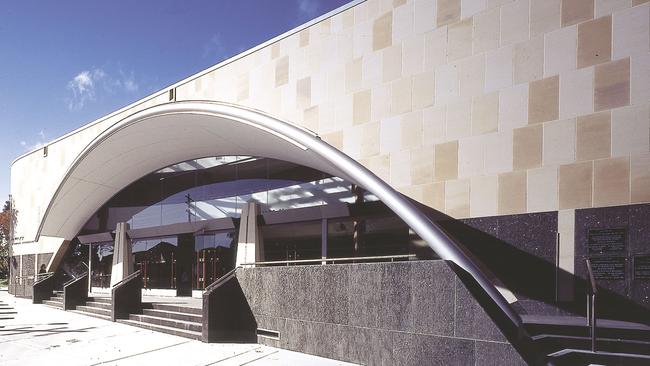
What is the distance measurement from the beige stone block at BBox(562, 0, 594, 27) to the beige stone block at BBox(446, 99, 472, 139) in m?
2.57

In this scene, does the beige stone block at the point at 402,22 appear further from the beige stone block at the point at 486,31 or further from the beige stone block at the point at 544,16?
the beige stone block at the point at 544,16

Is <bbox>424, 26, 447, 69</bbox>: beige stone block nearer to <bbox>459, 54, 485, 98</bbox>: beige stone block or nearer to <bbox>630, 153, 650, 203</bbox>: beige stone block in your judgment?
<bbox>459, 54, 485, 98</bbox>: beige stone block

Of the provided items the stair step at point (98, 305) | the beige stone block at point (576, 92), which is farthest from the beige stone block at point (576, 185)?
the stair step at point (98, 305)

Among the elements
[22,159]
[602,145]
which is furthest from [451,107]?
[22,159]

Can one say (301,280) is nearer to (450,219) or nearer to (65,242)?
(450,219)

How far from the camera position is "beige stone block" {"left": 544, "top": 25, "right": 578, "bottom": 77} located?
9969 millimetres

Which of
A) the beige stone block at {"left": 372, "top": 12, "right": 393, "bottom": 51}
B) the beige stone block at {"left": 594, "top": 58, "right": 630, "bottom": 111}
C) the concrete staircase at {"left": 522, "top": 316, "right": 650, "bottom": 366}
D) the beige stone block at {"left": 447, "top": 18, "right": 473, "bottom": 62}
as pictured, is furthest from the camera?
the beige stone block at {"left": 372, "top": 12, "right": 393, "bottom": 51}

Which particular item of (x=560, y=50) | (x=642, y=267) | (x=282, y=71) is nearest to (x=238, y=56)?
(x=282, y=71)

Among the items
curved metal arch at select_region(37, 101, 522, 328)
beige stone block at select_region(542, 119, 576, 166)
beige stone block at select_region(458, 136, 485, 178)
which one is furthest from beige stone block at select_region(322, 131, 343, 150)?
beige stone block at select_region(542, 119, 576, 166)

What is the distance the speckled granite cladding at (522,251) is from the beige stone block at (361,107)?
4087mm

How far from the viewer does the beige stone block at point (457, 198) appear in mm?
11250

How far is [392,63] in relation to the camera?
1281 centimetres

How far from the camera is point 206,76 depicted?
1842 cm

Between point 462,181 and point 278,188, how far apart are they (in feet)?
32.0
